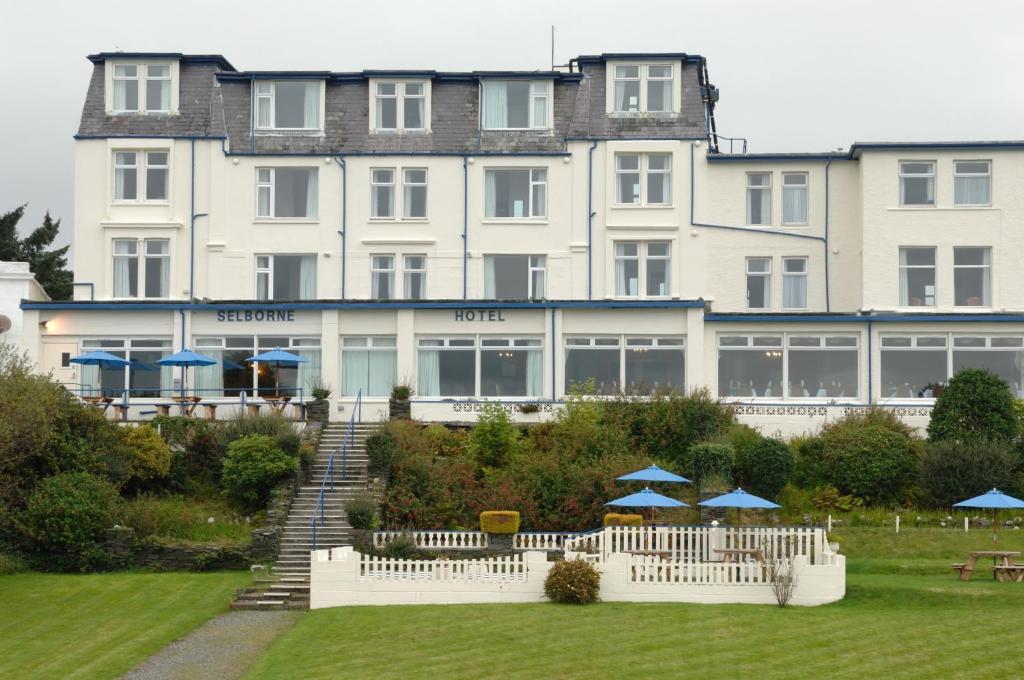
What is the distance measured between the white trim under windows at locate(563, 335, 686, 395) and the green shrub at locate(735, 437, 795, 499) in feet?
21.0

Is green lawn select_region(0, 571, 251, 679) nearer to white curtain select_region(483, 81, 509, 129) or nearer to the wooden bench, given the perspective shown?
the wooden bench

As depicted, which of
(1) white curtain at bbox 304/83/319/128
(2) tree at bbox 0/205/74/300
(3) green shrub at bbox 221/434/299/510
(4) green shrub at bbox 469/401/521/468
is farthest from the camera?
(2) tree at bbox 0/205/74/300

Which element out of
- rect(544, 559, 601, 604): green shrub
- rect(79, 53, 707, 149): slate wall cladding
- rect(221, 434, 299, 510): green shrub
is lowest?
rect(544, 559, 601, 604): green shrub

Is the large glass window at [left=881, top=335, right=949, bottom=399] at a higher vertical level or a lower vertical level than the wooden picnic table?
higher

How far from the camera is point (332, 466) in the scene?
4147cm

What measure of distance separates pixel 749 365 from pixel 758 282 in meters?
4.95

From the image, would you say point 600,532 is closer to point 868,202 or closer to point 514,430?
point 514,430

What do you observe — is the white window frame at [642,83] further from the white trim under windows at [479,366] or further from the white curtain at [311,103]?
the white curtain at [311,103]

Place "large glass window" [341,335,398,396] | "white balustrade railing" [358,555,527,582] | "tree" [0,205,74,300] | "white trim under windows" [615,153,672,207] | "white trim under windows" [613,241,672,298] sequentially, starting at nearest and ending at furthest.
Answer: "white balustrade railing" [358,555,527,582], "large glass window" [341,335,398,396], "white trim under windows" [613,241,672,298], "white trim under windows" [615,153,672,207], "tree" [0,205,74,300]

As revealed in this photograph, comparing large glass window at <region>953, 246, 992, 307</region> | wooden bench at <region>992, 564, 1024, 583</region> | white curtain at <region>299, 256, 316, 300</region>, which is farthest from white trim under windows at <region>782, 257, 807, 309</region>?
wooden bench at <region>992, 564, 1024, 583</region>

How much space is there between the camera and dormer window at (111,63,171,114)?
5150cm

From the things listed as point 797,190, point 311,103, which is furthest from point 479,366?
point 797,190

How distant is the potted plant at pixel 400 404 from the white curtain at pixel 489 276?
241 inches

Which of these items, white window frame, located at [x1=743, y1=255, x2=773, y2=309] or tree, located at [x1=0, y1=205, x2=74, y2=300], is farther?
tree, located at [x1=0, y1=205, x2=74, y2=300]
